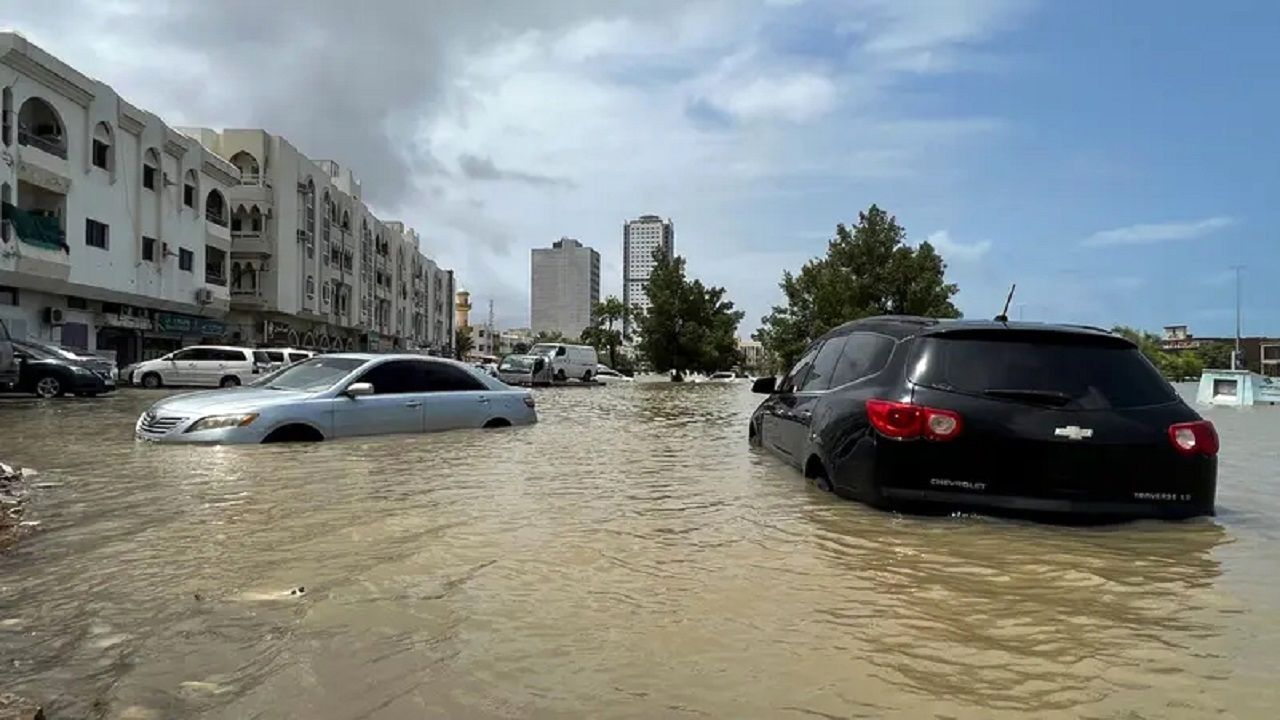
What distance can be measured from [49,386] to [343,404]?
53.2 ft

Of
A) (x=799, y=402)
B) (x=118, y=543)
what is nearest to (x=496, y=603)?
(x=118, y=543)

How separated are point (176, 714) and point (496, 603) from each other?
151cm

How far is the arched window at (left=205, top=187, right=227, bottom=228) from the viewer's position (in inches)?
1640

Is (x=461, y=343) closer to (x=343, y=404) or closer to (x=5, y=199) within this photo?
(x=5, y=199)

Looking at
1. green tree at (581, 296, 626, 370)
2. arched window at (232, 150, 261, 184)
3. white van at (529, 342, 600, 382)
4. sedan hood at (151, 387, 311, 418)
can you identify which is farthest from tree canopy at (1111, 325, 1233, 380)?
sedan hood at (151, 387, 311, 418)

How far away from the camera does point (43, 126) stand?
96.8ft

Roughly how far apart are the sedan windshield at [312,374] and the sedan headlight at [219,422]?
102cm

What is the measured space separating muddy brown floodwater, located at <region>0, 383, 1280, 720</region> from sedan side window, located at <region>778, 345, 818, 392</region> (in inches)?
50.8

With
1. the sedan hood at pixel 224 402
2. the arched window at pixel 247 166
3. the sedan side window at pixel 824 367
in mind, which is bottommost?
the sedan hood at pixel 224 402

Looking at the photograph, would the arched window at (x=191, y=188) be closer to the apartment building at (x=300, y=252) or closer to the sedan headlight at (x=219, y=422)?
the apartment building at (x=300, y=252)

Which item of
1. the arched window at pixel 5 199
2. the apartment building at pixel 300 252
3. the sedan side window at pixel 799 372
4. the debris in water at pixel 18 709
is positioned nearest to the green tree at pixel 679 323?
the apartment building at pixel 300 252

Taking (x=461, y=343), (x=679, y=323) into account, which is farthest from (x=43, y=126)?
(x=461, y=343)

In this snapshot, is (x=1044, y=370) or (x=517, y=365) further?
(x=517, y=365)

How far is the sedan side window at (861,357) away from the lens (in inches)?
234
